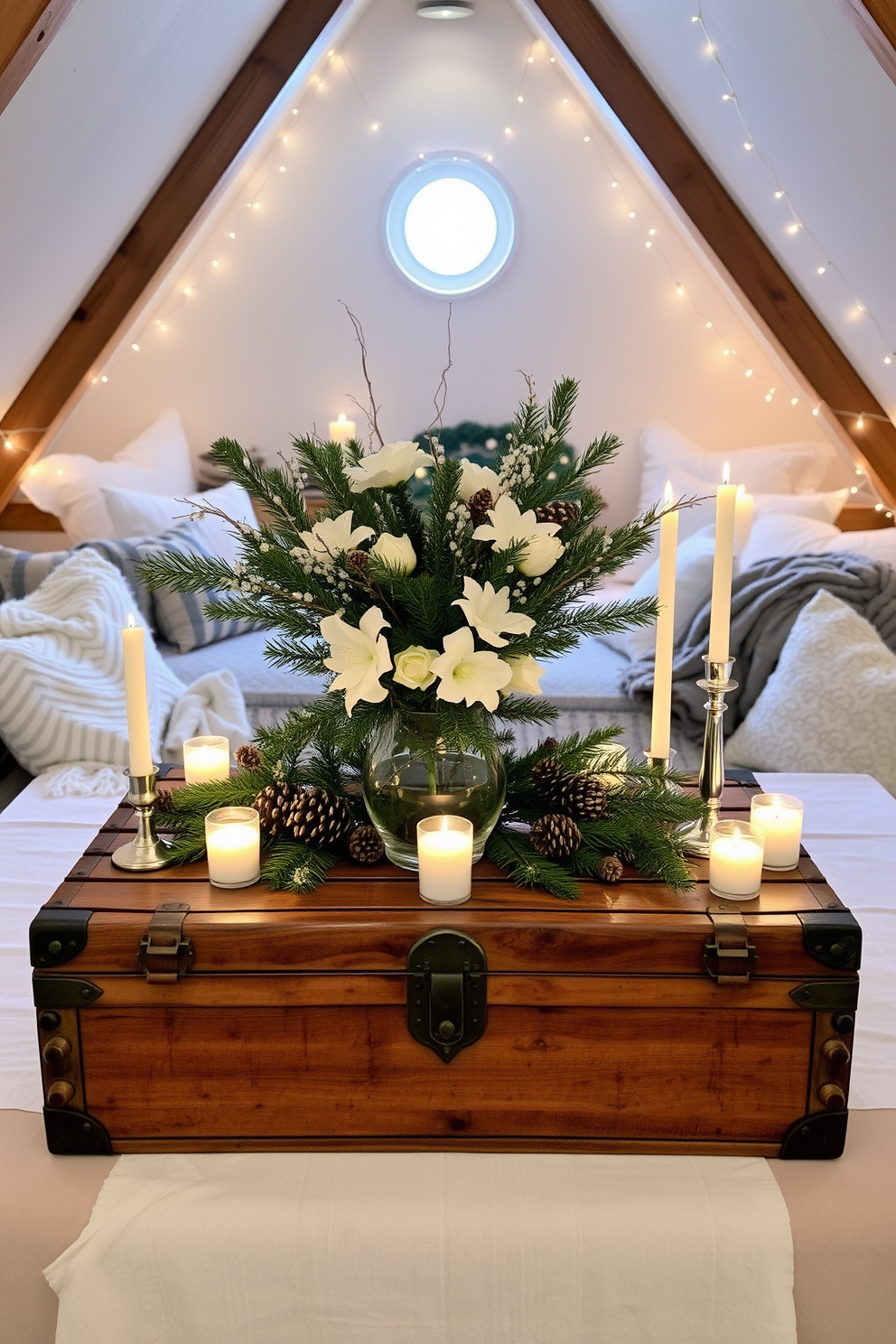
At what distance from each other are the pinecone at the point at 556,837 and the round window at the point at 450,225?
3100 millimetres

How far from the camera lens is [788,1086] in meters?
1.01

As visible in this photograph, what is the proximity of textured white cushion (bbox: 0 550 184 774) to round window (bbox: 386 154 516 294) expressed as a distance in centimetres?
196

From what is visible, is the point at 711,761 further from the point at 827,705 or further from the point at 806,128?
the point at 806,128

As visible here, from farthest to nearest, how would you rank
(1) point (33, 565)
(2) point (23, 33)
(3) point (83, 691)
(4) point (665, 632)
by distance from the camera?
1. (1) point (33, 565)
2. (3) point (83, 691)
3. (2) point (23, 33)
4. (4) point (665, 632)

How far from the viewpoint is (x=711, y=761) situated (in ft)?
3.89

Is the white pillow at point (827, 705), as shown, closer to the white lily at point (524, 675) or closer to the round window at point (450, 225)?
the white lily at point (524, 675)

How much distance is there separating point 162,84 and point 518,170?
149cm

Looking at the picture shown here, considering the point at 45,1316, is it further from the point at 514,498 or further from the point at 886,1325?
the point at 514,498

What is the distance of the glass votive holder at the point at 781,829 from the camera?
44.3 inches

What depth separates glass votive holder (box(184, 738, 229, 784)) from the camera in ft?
4.26

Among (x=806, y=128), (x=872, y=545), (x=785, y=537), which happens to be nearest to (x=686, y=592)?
(x=785, y=537)

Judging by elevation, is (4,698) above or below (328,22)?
below

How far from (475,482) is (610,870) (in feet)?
1.31

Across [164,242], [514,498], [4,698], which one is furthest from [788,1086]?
[164,242]
